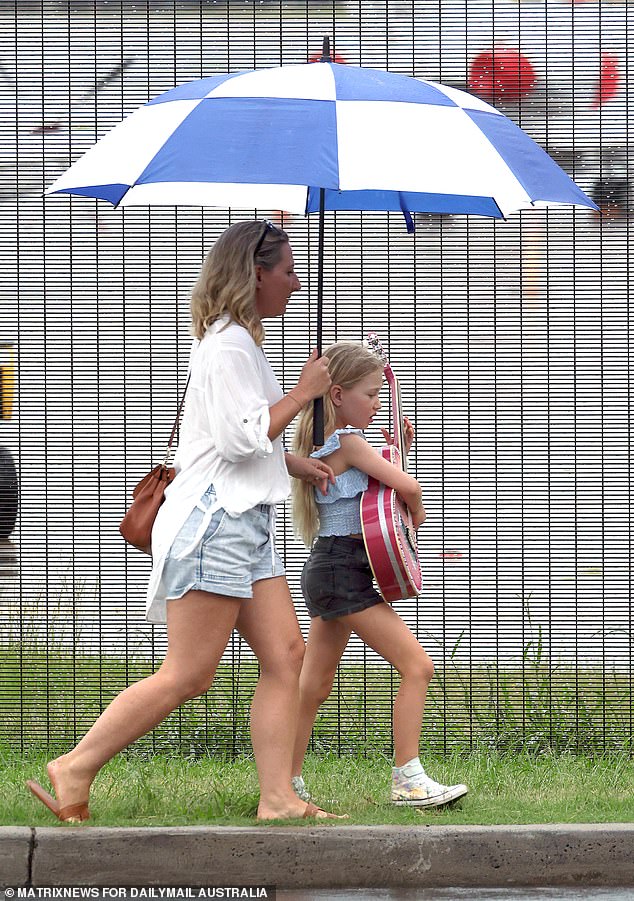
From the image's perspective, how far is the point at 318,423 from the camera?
4918 mm

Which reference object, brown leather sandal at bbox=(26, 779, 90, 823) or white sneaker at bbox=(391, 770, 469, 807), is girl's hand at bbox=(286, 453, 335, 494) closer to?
white sneaker at bbox=(391, 770, 469, 807)

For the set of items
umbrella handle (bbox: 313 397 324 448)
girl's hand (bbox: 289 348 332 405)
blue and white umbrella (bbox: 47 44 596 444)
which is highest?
blue and white umbrella (bbox: 47 44 596 444)

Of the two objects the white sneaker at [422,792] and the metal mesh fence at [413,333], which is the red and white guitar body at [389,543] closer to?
the white sneaker at [422,792]

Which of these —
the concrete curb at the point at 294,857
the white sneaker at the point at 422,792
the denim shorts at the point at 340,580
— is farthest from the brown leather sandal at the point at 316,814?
the denim shorts at the point at 340,580

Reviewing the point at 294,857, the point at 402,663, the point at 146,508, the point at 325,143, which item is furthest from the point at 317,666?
the point at 325,143

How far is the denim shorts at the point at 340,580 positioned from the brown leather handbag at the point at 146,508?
0.69 m

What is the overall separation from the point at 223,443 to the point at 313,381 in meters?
0.40

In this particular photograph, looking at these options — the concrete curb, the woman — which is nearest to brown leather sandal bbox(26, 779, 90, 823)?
the woman

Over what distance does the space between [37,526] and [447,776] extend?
2.24 meters

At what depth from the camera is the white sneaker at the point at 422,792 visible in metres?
4.93

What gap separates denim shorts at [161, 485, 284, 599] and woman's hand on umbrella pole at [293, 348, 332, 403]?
417 mm

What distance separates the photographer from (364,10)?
653 cm

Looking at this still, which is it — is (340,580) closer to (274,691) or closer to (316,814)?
(274,691)

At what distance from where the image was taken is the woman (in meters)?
4.44
